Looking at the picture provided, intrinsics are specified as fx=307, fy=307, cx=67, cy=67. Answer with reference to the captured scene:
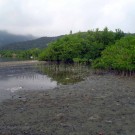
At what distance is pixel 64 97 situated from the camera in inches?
1324

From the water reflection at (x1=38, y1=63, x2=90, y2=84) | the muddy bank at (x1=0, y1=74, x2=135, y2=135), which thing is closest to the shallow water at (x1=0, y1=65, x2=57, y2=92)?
Answer: the water reflection at (x1=38, y1=63, x2=90, y2=84)

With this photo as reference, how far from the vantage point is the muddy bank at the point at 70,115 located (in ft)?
67.7

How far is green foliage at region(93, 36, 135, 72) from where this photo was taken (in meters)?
62.0

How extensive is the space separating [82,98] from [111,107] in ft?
18.6

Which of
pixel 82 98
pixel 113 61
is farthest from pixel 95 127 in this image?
pixel 113 61

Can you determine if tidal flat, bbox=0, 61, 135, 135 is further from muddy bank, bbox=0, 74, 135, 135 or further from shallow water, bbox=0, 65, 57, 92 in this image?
shallow water, bbox=0, 65, 57, 92

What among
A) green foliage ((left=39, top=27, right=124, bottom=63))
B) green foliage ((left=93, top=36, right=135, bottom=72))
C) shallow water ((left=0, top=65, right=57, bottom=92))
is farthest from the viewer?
green foliage ((left=39, top=27, right=124, bottom=63))

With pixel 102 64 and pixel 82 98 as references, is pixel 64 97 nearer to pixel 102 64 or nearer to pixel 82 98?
pixel 82 98

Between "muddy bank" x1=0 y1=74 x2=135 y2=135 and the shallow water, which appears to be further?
the shallow water

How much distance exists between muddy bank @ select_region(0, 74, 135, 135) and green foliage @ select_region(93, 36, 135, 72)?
2839 cm

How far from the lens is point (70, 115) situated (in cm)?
2462

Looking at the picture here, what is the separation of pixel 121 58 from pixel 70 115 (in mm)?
42291

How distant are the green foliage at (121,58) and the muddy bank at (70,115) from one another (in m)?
28.4

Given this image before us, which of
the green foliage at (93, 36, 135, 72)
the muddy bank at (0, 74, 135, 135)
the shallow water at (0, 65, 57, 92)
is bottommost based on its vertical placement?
the shallow water at (0, 65, 57, 92)
